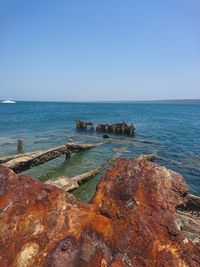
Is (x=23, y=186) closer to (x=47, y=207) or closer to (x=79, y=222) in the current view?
(x=47, y=207)

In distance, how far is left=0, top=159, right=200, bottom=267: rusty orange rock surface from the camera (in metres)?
2.09

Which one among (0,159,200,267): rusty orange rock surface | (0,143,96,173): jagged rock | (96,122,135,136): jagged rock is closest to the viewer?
(0,159,200,267): rusty orange rock surface

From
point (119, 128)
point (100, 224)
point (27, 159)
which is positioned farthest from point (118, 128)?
point (100, 224)

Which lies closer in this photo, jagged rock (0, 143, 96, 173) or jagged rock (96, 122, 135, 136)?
jagged rock (0, 143, 96, 173)

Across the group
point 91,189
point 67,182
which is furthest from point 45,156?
point 67,182

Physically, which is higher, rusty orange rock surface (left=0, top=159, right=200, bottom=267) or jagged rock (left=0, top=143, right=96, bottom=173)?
rusty orange rock surface (left=0, top=159, right=200, bottom=267)

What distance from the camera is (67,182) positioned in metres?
10.9

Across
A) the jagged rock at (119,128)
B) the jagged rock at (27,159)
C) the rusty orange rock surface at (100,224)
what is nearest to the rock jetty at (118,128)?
the jagged rock at (119,128)

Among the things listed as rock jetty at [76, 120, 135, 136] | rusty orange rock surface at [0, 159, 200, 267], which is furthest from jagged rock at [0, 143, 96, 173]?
rock jetty at [76, 120, 135, 136]

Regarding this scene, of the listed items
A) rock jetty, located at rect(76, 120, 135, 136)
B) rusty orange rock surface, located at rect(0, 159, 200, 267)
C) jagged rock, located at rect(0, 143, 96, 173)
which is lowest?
rock jetty, located at rect(76, 120, 135, 136)

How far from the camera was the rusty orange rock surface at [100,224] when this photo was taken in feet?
6.84

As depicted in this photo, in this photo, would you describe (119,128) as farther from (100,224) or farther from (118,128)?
(100,224)

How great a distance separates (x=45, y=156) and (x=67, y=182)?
509 centimetres

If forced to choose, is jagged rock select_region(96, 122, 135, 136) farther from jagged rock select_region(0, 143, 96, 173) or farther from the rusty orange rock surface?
the rusty orange rock surface
